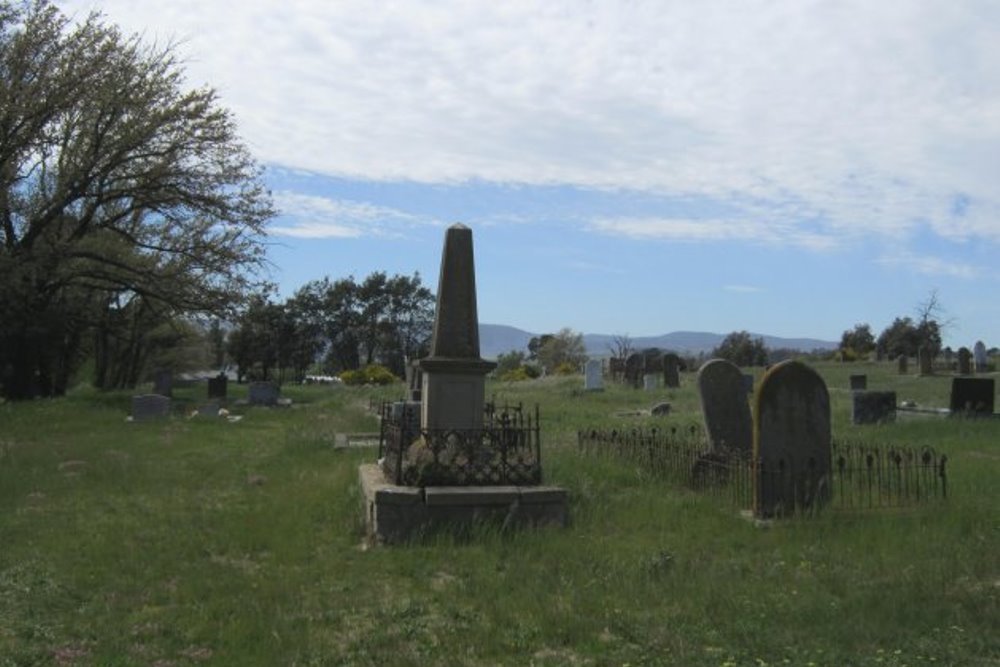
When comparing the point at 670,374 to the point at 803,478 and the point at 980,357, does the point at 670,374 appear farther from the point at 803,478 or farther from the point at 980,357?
the point at 803,478

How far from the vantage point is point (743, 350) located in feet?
200

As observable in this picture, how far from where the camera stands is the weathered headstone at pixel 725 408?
12305 millimetres

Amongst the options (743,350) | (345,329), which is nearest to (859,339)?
(743,350)

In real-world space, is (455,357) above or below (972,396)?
above

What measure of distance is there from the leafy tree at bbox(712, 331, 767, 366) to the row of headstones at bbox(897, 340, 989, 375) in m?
17.7

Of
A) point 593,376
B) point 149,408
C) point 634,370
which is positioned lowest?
point 149,408

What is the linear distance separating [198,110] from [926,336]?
154 ft

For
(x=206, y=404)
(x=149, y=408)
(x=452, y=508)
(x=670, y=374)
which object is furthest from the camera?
(x=670, y=374)

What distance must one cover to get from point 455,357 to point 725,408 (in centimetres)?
384

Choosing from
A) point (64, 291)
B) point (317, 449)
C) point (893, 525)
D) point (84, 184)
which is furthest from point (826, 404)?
point (64, 291)

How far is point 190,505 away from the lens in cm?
1093

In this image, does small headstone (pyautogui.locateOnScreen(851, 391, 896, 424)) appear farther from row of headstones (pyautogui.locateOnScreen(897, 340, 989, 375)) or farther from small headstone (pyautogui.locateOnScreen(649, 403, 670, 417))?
row of headstones (pyautogui.locateOnScreen(897, 340, 989, 375))

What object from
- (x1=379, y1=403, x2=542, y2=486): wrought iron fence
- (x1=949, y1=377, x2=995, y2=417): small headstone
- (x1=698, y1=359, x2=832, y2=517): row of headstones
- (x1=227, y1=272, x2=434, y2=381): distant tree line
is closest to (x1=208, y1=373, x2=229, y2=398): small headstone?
(x1=949, y1=377, x2=995, y2=417): small headstone

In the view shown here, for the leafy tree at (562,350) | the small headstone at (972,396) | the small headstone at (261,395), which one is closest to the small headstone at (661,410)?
the small headstone at (972,396)
